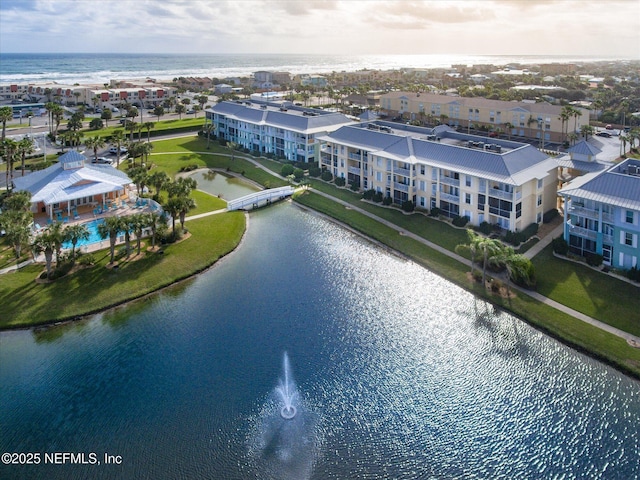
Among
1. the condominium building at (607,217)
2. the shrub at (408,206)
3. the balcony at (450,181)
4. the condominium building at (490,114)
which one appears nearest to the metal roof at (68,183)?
the shrub at (408,206)

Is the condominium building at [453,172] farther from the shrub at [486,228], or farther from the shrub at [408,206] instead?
the shrub at [408,206]

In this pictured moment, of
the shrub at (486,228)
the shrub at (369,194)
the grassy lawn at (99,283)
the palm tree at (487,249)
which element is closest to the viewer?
the grassy lawn at (99,283)

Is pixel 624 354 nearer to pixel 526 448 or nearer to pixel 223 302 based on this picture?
pixel 526 448

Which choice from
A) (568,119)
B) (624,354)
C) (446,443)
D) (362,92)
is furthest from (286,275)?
(362,92)

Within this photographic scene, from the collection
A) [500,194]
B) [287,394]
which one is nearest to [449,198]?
[500,194]

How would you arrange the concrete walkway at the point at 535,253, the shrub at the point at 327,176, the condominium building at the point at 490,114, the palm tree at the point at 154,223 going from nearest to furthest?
the concrete walkway at the point at 535,253, the palm tree at the point at 154,223, the shrub at the point at 327,176, the condominium building at the point at 490,114

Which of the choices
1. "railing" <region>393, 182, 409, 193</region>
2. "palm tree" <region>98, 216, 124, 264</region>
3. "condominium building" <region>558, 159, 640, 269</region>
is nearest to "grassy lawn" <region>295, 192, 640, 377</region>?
"railing" <region>393, 182, 409, 193</region>
